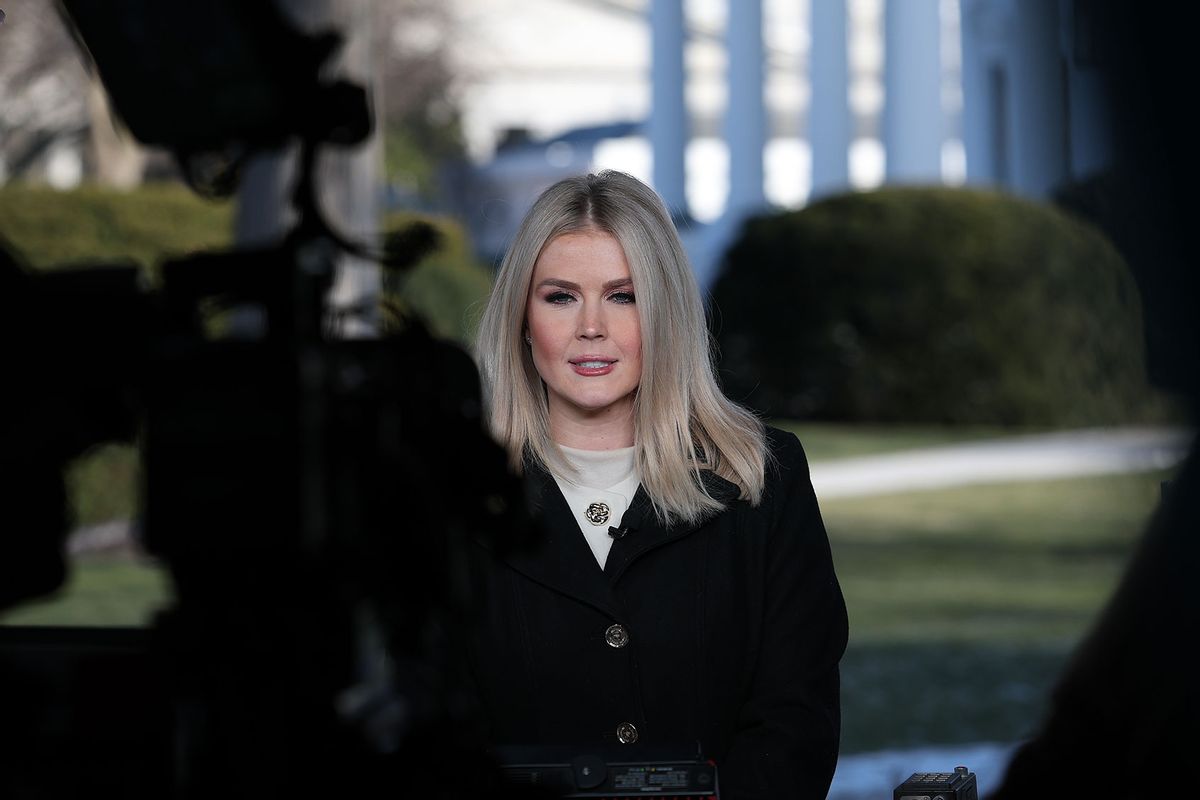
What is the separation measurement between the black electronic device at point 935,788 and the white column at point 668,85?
47.1 feet

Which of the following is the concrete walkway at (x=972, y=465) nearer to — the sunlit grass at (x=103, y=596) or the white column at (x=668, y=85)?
the white column at (x=668, y=85)

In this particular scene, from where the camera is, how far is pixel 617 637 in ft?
8.73

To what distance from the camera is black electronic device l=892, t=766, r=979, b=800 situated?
213 cm

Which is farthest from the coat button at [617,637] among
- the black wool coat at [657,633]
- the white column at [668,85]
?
the white column at [668,85]

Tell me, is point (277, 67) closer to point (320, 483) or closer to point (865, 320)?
point (320, 483)

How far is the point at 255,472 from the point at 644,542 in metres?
1.49

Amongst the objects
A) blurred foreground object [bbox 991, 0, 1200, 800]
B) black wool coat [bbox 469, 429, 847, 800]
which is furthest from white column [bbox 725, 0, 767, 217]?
blurred foreground object [bbox 991, 0, 1200, 800]

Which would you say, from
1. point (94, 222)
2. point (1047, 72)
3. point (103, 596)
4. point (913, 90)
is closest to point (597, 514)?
point (1047, 72)

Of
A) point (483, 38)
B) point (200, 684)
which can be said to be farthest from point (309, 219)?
point (483, 38)

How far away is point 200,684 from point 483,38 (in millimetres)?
29743

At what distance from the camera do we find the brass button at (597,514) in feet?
9.23

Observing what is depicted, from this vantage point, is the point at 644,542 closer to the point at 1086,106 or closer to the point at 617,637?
the point at 617,637

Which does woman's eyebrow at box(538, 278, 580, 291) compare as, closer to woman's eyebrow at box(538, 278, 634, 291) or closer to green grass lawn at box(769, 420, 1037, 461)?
woman's eyebrow at box(538, 278, 634, 291)

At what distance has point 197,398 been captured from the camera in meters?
1.27
